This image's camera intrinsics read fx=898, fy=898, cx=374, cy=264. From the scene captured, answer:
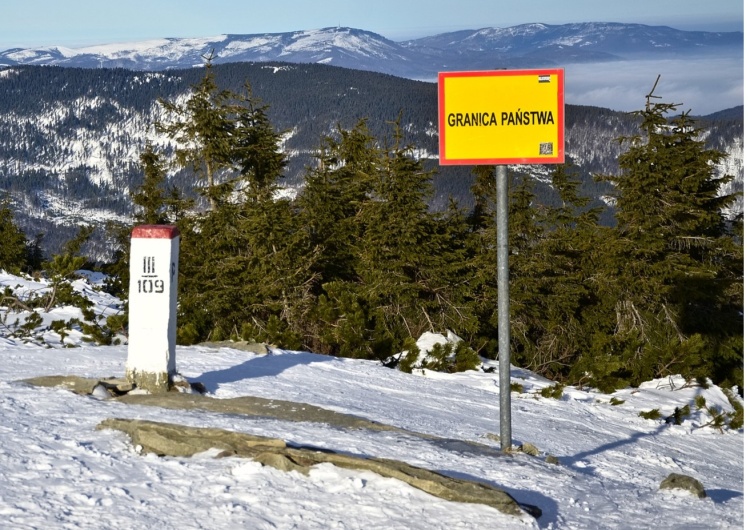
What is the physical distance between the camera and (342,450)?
6703 millimetres

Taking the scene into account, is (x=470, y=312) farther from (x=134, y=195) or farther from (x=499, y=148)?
(x=134, y=195)

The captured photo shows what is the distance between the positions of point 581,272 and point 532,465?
20.5 m

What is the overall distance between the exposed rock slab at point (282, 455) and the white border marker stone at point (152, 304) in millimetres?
1713

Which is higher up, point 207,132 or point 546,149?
point 207,132

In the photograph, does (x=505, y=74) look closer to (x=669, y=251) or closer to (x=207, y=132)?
(x=669, y=251)

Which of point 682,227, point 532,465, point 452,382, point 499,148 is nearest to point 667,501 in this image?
point 532,465

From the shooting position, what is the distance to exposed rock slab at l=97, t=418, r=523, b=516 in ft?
18.2

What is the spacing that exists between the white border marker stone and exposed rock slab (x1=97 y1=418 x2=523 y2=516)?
1.71 metres

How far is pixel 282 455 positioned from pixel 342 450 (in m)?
0.89

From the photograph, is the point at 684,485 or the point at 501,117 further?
the point at 501,117

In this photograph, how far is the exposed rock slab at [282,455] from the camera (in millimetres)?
5555

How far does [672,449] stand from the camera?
398 inches

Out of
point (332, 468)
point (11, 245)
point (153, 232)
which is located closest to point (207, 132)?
point (11, 245)

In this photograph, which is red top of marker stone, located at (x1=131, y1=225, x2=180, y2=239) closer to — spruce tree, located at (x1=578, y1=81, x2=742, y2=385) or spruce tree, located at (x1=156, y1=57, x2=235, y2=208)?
spruce tree, located at (x1=578, y1=81, x2=742, y2=385)
